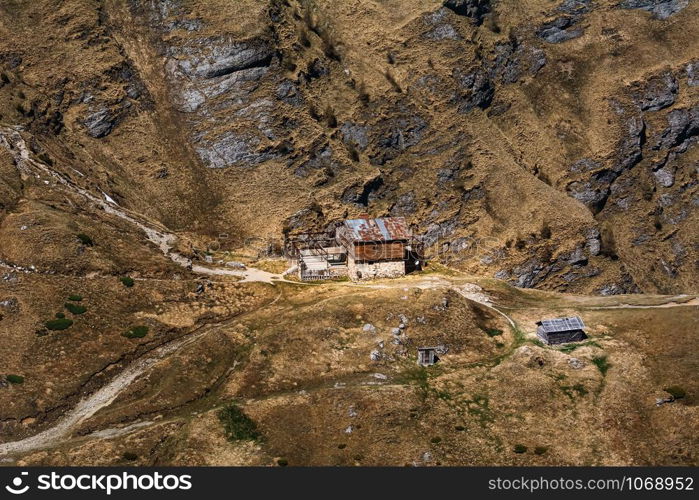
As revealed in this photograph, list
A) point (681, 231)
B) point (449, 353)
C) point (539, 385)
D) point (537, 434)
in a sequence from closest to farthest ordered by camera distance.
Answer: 1. point (537, 434)
2. point (539, 385)
3. point (449, 353)
4. point (681, 231)

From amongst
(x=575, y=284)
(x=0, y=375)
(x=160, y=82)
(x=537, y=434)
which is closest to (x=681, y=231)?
(x=575, y=284)

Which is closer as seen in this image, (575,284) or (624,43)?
(575,284)

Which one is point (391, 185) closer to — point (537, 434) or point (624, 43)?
point (624, 43)

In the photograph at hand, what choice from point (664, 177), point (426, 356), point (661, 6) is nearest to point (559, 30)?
point (661, 6)

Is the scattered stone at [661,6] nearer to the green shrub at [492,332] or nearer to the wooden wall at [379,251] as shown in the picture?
the wooden wall at [379,251]

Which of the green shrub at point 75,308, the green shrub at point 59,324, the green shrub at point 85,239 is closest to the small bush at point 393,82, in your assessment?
the green shrub at point 85,239

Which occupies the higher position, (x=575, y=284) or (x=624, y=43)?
(x=624, y=43)
